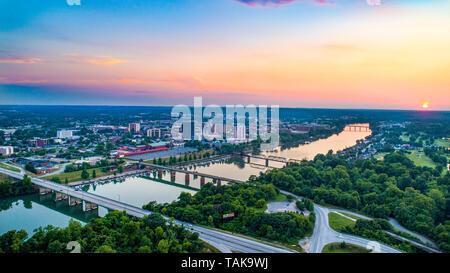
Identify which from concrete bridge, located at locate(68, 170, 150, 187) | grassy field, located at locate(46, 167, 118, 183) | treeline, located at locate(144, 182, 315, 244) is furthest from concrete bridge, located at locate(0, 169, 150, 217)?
grassy field, located at locate(46, 167, 118, 183)

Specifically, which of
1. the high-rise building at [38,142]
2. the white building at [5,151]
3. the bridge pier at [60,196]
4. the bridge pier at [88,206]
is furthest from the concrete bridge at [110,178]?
the high-rise building at [38,142]

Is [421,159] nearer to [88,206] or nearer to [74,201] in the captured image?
[88,206]

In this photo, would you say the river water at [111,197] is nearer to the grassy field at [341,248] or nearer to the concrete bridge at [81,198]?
the concrete bridge at [81,198]

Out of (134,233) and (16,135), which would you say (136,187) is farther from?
(16,135)

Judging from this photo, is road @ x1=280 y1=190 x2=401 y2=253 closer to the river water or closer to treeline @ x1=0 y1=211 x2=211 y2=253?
treeline @ x1=0 y1=211 x2=211 y2=253
